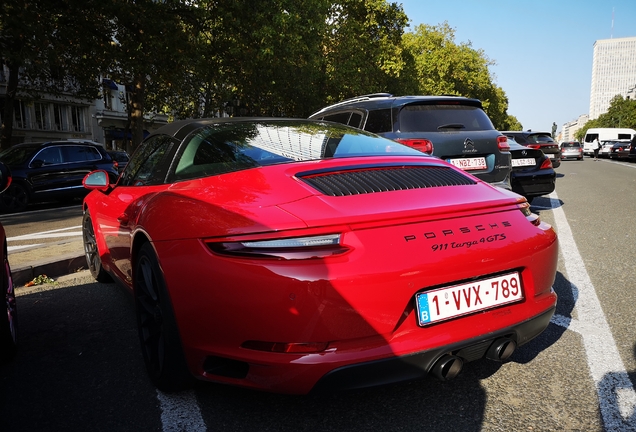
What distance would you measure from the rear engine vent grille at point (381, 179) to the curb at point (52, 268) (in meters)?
3.81

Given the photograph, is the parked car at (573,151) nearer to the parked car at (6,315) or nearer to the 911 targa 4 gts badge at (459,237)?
the 911 targa 4 gts badge at (459,237)

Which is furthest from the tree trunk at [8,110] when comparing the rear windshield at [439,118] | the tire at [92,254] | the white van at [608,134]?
the white van at [608,134]

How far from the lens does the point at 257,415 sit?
2465 millimetres

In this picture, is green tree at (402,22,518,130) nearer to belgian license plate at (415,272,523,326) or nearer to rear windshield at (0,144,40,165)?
rear windshield at (0,144,40,165)

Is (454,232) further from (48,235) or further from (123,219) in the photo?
(48,235)

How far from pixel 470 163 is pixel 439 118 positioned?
2.27ft

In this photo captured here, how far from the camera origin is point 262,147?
9.87ft

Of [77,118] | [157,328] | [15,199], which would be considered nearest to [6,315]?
[157,328]

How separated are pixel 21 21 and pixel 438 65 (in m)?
48.4

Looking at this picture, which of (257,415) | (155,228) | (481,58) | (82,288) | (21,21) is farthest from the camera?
(481,58)

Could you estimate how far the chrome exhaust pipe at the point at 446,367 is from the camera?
7.28 ft

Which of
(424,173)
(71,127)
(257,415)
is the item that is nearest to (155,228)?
(257,415)

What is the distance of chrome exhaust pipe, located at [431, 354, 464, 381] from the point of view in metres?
2.22

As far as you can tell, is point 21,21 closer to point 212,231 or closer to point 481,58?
point 212,231
